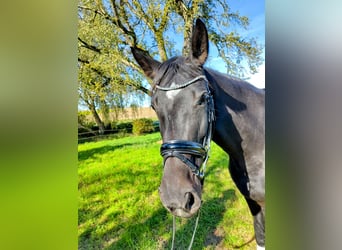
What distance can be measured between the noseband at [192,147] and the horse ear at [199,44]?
93mm

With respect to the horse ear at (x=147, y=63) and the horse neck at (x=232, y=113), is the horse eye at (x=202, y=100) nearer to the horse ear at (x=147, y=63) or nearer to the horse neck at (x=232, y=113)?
the horse neck at (x=232, y=113)

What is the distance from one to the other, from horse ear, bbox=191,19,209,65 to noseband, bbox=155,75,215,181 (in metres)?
0.09

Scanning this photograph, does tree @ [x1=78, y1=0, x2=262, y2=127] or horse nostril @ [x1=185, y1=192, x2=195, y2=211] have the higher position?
tree @ [x1=78, y1=0, x2=262, y2=127]

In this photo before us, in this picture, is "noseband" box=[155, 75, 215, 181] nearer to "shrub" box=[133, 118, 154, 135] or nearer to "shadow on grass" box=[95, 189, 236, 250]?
"shrub" box=[133, 118, 154, 135]

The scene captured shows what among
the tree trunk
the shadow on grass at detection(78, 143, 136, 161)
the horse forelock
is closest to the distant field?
the tree trunk

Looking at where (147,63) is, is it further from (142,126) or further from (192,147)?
(192,147)

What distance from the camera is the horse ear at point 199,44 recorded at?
107 cm

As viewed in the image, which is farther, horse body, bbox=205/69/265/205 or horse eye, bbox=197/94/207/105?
horse body, bbox=205/69/265/205

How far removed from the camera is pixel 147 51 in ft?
4.60

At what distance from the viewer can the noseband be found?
0.99 meters

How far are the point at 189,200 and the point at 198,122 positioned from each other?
0.30 metres

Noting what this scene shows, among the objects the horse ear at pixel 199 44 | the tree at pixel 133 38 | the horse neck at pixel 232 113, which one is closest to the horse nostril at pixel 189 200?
the horse neck at pixel 232 113
